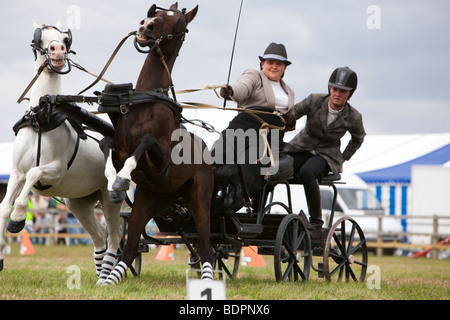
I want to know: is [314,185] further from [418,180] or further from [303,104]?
[418,180]

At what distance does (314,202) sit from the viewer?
25.4 feet

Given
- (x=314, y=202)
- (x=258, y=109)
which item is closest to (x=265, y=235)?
(x=314, y=202)

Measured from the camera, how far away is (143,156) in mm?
5762

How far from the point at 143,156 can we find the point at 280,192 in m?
12.6

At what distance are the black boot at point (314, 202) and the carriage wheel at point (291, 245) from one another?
328 millimetres

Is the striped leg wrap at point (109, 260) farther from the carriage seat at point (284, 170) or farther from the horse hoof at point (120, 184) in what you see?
the carriage seat at point (284, 170)

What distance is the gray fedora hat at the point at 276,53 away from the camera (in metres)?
7.05

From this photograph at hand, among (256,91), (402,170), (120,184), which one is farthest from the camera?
(402,170)

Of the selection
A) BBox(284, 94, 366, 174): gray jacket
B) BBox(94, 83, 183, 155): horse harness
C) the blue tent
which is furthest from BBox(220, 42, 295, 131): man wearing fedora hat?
the blue tent

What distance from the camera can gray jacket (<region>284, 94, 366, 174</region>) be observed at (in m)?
7.61

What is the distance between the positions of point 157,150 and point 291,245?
233 centimetres

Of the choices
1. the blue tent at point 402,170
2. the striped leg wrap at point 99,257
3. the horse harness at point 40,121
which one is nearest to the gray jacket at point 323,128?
the striped leg wrap at point 99,257

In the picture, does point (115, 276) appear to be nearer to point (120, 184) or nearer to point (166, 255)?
point (120, 184)
